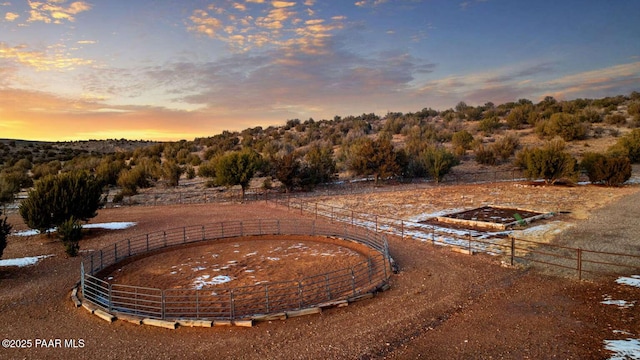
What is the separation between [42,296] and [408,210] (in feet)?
66.2

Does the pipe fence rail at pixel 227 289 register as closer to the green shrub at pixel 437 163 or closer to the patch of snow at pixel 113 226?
the patch of snow at pixel 113 226

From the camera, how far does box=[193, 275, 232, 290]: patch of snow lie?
45.4 ft

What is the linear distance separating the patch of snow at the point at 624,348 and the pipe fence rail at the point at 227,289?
19.3 ft

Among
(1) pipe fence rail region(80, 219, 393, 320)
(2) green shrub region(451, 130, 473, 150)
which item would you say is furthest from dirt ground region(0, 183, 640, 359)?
(2) green shrub region(451, 130, 473, 150)

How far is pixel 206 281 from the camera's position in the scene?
563 inches

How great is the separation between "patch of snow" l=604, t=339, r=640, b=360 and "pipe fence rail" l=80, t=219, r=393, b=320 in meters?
5.88

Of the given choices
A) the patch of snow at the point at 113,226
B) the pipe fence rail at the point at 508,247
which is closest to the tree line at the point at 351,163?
the patch of snow at the point at 113,226

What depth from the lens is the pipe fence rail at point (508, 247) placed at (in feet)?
44.6

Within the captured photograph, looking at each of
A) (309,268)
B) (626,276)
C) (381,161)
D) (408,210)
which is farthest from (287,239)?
(381,161)

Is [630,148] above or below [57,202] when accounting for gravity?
above

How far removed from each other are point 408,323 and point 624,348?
446 centimetres

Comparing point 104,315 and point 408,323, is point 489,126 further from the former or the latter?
point 104,315

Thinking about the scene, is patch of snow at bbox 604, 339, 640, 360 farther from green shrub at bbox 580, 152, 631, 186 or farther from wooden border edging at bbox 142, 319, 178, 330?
green shrub at bbox 580, 152, 631, 186

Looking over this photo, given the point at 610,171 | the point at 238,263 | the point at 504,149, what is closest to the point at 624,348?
the point at 238,263
